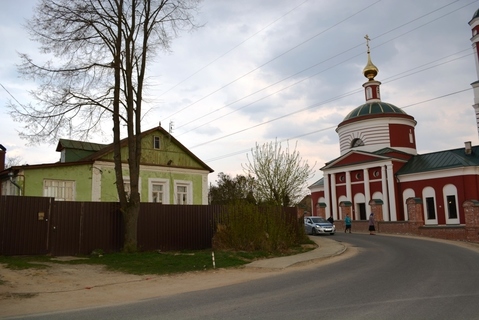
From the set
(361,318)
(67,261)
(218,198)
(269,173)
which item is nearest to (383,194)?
(269,173)

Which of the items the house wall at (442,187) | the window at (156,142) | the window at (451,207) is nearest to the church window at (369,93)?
the house wall at (442,187)

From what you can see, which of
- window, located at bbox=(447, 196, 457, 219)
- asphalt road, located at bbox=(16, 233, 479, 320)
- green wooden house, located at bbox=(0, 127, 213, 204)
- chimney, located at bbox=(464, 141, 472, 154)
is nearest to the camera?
asphalt road, located at bbox=(16, 233, 479, 320)

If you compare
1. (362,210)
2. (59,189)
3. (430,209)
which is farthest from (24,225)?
(362,210)

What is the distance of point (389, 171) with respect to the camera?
40.4 meters

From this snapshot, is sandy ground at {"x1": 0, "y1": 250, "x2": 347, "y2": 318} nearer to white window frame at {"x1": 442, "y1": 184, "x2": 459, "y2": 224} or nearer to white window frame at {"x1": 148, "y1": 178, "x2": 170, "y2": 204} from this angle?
white window frame at {"x1": 148, "y1": 178, "x2": 170, "y2": 204}

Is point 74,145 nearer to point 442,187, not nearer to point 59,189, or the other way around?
point 59,189

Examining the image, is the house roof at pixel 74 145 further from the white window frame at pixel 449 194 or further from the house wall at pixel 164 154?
the white window frame at pixel 449 194

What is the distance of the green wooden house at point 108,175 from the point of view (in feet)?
66.4

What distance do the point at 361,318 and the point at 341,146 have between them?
44191 millimetres

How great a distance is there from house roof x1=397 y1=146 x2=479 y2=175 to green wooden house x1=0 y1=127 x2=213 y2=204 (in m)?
21.9

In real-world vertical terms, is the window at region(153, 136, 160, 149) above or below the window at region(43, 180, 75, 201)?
above

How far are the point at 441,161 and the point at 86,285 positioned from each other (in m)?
35.5

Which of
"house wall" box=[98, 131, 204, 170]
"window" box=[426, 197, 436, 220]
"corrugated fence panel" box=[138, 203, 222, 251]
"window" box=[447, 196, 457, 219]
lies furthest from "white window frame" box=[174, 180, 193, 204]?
"window" box=[447, 196, 457, 219]

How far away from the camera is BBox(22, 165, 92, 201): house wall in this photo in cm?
1980
